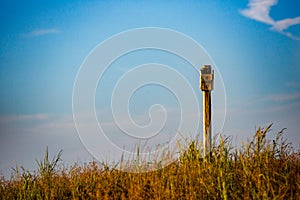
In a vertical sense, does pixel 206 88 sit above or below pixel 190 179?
above

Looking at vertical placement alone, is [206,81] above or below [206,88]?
above

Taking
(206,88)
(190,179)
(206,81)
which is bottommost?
(190,179)

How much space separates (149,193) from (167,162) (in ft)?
4.72

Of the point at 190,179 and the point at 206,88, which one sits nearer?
the point at 190,179

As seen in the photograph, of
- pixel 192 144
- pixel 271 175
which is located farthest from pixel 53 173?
pixel 271 175

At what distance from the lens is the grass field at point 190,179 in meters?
6.08

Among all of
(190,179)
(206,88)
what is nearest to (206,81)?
(206,88)

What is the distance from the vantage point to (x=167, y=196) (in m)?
6.12

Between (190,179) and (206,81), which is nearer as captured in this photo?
(190,179)

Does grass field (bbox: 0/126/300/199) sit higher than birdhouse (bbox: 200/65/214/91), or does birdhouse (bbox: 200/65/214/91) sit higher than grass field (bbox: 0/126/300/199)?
birdhouse (bbox: 200/65/214/91)

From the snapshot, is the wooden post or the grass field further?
the wooden post

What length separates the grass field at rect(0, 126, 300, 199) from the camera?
20.0ft

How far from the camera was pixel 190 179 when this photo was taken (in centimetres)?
673

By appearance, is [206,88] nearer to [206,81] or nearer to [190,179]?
[206,81]
